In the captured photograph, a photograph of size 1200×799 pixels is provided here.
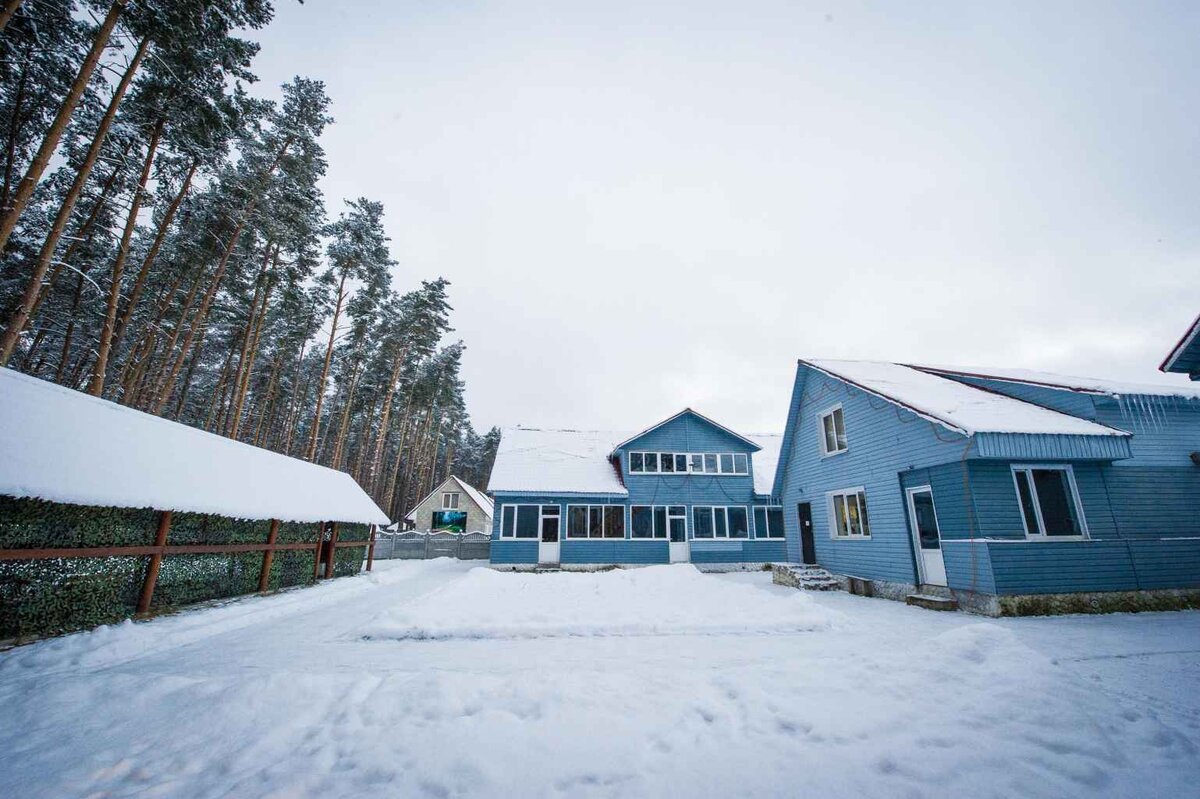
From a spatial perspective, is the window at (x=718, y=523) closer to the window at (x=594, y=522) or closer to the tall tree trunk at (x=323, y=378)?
the window at (x=594, y=522)

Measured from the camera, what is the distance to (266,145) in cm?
1422

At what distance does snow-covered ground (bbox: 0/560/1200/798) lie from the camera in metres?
2.77

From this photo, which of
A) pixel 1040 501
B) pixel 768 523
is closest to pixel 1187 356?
pixel 1040 501

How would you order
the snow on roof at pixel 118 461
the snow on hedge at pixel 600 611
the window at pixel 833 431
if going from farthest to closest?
the window at pixel 833 431 < the snow on hedge at pixel 600 611 < the snow on roof at pixel 118 461

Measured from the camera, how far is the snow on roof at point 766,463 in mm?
21625

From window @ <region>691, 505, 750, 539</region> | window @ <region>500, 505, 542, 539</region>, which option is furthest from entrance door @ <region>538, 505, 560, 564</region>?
window @ <region>691, 505, 750, 539</region>

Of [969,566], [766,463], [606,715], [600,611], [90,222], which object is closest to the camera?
[606,715]

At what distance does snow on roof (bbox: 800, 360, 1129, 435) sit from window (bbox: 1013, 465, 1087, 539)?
38.9 inches

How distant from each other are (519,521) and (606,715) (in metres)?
16.8

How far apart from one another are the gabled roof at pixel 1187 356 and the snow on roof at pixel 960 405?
2.09 m

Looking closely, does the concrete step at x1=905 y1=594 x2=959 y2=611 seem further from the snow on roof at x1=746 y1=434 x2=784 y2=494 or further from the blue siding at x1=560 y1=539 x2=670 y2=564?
the blue siding at x1=560 y1=539 x2=670 y2=564

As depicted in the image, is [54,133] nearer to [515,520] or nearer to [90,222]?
[90,222]

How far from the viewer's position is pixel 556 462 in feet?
72.5

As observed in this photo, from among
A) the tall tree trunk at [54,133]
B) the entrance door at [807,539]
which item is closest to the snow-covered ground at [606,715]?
the tall tree trunk at [54,133]
